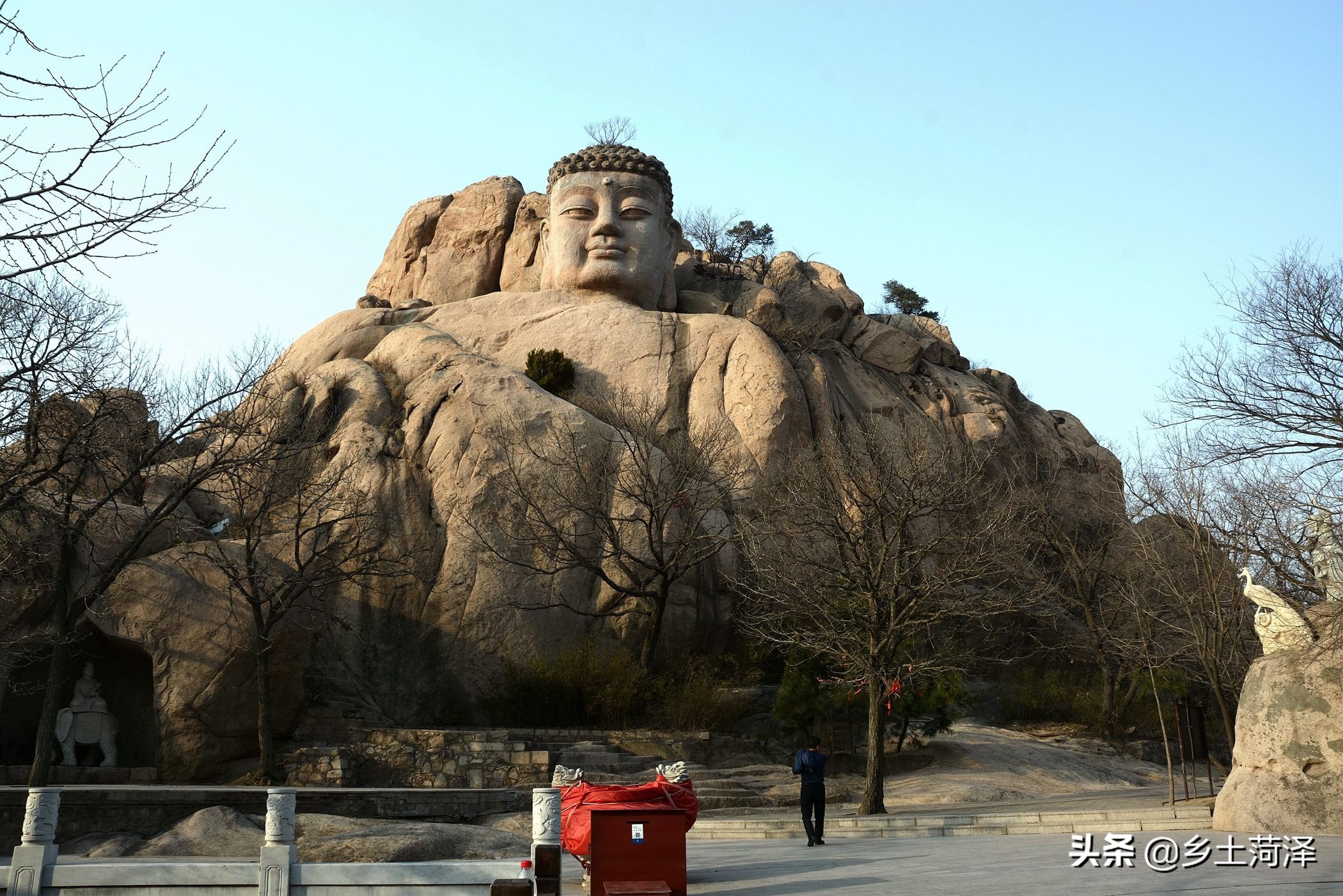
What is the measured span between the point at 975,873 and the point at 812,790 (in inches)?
145

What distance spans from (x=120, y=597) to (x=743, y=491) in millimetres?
14446

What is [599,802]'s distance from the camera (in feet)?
32.9

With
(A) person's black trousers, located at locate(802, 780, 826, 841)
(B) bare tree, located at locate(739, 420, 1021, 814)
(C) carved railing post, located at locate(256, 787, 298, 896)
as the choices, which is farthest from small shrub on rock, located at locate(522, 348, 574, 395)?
(C) carved railing post, located at locate(256, 787, 298, 896)

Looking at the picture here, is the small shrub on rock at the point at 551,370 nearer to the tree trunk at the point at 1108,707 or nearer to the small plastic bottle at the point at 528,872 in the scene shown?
the tree trunk at the point at 1108,707

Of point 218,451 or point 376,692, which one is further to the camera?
point 376,692

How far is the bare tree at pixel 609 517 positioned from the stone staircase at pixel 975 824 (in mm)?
8478

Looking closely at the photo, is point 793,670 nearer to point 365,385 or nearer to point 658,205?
point 365,385

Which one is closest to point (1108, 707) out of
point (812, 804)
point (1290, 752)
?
point (1290, 752)

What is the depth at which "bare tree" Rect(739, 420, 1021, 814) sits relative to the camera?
18453 mm

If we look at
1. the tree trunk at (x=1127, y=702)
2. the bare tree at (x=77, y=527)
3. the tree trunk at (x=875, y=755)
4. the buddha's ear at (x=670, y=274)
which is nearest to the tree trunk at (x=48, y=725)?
the bare tree at (x=77, y=527)

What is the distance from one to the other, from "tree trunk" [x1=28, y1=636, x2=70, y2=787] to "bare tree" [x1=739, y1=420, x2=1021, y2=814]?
1107cm

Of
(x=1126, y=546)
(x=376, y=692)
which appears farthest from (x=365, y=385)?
(x=1126, y=546)

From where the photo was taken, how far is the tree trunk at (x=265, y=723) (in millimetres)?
19031

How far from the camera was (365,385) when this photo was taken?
29.8 metres
